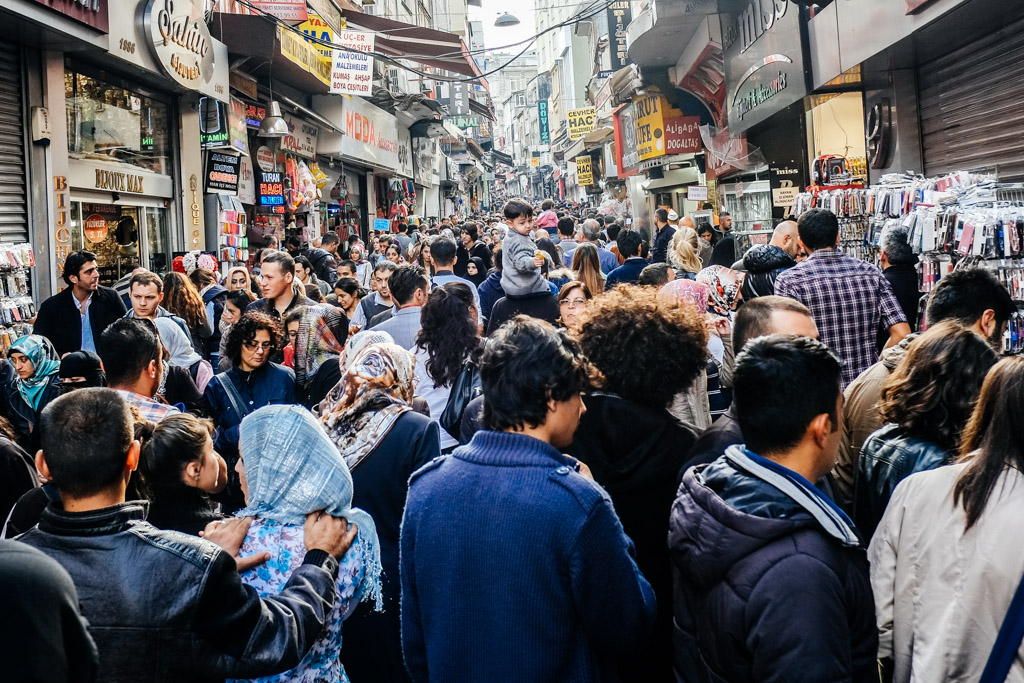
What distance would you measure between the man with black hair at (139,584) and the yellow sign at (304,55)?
13.0 meters

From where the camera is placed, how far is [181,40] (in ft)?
37.2

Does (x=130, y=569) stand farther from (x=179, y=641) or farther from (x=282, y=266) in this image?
(x=282, y=266)

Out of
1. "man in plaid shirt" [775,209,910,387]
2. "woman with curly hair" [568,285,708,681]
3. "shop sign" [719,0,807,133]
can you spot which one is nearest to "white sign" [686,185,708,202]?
"shop sign" [719,0,807,133]

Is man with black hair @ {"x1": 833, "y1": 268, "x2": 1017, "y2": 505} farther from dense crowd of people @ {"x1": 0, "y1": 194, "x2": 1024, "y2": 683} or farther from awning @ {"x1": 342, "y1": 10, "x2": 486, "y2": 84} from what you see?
awning @ {"x1": 342, "y1": 10, "x2": 486, "y2": 84}

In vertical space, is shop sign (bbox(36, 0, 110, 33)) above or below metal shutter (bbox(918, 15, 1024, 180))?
above

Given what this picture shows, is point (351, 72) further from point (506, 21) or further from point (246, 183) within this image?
point (506, 21)

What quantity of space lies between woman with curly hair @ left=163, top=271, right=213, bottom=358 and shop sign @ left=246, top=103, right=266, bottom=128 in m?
8.66

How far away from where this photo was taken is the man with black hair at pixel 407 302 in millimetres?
5766

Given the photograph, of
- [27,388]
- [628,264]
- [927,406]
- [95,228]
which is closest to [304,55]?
[95,228]

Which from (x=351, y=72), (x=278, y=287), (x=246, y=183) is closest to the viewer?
(x=278, y=287)

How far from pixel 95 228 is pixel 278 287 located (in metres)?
5.09

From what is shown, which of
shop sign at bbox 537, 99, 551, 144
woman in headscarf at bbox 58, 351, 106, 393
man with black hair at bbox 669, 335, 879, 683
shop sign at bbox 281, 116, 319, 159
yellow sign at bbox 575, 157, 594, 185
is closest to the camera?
man with black hair at bbox 669, 335, 879, 683

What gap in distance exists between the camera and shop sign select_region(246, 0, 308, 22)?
1449 centimetres

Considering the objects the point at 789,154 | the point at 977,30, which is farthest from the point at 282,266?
the point at 789,154
